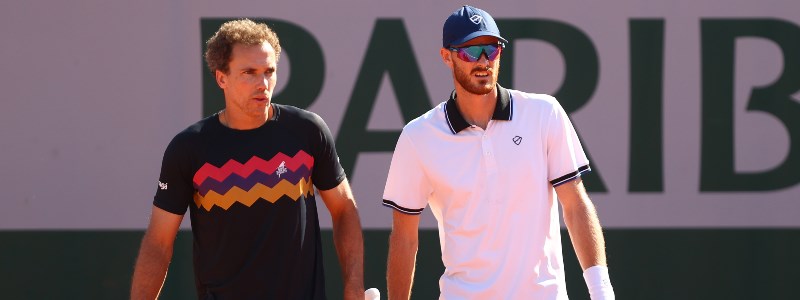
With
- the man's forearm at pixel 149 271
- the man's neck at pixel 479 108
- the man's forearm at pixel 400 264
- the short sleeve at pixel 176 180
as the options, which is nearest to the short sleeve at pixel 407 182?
the man's forearm at pixel 400 264

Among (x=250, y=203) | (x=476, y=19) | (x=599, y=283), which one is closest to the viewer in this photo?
(x=599, y=283)

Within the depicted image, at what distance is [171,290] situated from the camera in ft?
20.9

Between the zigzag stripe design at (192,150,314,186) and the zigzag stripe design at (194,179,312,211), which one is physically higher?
the zigzag stripe design at (192,150,314,186)

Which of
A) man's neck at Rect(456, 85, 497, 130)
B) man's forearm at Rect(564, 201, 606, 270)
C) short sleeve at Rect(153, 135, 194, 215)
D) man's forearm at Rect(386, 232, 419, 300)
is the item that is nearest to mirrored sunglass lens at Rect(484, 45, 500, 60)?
man's neck at Rect(456, 85, 497, 130)

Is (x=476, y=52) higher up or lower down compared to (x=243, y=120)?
higher up

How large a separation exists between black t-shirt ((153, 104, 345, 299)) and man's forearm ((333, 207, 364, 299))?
0.32 feet

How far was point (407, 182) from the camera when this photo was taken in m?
4.02

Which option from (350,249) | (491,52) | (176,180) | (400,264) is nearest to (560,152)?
(491,52)

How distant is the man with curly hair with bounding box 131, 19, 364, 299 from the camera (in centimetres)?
389

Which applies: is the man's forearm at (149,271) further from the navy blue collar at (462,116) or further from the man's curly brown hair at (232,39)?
the navy blue collar at (462,116)

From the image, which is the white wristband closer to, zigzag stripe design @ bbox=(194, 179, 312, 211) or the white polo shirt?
the white polo shirt

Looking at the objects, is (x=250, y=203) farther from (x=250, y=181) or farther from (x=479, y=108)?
(x=479, y=108)

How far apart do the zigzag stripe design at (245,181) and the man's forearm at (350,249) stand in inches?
10.3

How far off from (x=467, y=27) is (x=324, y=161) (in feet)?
2.10
